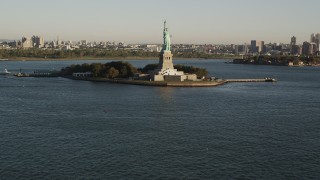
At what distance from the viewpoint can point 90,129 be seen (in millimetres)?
29484

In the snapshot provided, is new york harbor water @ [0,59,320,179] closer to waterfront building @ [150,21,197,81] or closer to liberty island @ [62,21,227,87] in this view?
liberty island @ [62,21,227,87]

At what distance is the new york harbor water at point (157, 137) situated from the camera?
2112cm

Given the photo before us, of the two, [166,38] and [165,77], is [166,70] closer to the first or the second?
[165,77]

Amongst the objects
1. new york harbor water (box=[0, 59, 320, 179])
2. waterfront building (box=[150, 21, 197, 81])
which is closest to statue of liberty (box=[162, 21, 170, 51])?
waterfront building (box=[150, 21, 197, 81])

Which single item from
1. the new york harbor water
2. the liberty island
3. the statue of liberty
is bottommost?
the new york harbor water

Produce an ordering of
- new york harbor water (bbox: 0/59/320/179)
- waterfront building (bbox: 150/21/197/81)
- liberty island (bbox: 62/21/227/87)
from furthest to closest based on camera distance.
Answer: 1. waterfront building (bbox: 150/21/197/81)
2. liberty island (bbox: 62/21/227/87)
3. new york harbor water (bbox: 0/59/320/179)

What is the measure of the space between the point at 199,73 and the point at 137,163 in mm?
46008

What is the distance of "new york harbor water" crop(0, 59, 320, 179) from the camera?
2112 cm

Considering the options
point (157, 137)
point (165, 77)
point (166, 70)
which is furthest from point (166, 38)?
point (157, 137)

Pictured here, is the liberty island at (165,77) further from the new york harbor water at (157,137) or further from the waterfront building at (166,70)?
the new york harbor water at (157,137)

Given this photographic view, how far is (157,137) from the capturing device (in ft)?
90.3

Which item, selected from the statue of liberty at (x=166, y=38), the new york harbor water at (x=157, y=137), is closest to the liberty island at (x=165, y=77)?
the statue of liberty at (x=166, y=38)

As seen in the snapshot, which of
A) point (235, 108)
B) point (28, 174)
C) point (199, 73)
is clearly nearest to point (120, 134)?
point (28, 174)

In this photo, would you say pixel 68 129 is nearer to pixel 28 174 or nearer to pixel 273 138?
pixel 28 174
